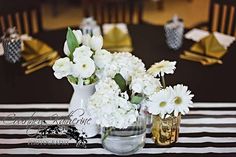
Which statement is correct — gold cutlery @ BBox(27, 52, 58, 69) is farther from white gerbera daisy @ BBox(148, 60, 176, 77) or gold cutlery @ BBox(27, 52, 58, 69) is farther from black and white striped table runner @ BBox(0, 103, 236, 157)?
white gerbera daisy @ BBox(148, 60, 176, 77)

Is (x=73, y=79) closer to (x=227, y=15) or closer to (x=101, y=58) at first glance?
(x=101, y=58)

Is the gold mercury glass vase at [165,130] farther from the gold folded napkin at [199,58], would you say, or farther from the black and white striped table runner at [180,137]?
the gold folded napkin at [199,58]

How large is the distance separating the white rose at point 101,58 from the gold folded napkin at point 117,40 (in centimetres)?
77

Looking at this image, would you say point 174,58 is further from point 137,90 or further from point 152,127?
point 137,90

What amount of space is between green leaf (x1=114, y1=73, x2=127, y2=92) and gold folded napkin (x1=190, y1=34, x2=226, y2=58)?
2.85 ft

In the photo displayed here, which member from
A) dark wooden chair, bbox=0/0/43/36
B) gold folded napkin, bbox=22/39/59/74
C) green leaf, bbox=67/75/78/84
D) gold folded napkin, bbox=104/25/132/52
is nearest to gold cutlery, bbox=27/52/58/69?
gold folded napkin, bbox=22/39/59/74

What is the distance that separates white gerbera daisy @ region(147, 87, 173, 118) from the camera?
3.96 ft

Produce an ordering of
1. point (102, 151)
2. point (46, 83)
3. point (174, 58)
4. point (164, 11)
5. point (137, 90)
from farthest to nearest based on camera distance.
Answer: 1. point (164, 11)
2. point (174, 58)
3. point (46, 83)
4. point (102, 151)
5. point (137, 90)

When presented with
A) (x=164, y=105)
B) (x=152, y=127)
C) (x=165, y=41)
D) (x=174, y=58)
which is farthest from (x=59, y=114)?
(x=165, y=41)

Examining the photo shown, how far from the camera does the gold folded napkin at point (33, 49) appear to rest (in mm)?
1973

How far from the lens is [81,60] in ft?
4.00

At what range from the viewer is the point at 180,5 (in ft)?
15.5

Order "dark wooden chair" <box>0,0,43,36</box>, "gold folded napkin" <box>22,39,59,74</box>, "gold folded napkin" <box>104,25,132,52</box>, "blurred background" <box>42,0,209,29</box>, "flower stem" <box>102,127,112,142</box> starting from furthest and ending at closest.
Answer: "blurred background" <box>42,0,209,29</box>
"dark wooden chair" <box>0,0,43,36</box>
"gold folded napkin" <box>104,25,132,52</box>
"gold folded napkin" <box>22,39,59,74</box>
"flower stem" <box>102,127,112,142</box>

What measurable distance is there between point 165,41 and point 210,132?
0.79 metres
